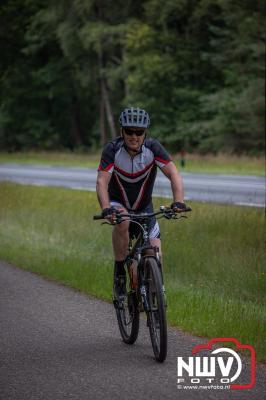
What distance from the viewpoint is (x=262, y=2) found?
4022 centimetres

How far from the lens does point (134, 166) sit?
25.0ft

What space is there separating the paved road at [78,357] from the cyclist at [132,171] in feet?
2.87

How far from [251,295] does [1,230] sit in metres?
7.46

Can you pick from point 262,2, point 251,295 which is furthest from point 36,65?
point 251,295

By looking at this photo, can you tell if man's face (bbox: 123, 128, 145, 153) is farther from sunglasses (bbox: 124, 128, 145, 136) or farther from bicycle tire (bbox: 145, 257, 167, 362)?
bicycle tire (bbox: 145, 257, 167, 362)

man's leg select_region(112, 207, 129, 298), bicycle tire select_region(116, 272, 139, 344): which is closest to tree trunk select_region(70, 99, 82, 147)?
man's leg select_region(112, 207, 129, 298)

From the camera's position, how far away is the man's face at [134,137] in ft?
24.5

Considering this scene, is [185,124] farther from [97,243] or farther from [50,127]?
[97,243]

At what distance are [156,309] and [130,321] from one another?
84 centimetres

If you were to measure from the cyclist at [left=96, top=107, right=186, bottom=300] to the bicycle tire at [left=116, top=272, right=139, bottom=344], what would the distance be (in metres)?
0.48

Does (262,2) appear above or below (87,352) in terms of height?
above

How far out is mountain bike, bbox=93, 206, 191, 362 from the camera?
684 centimetres
